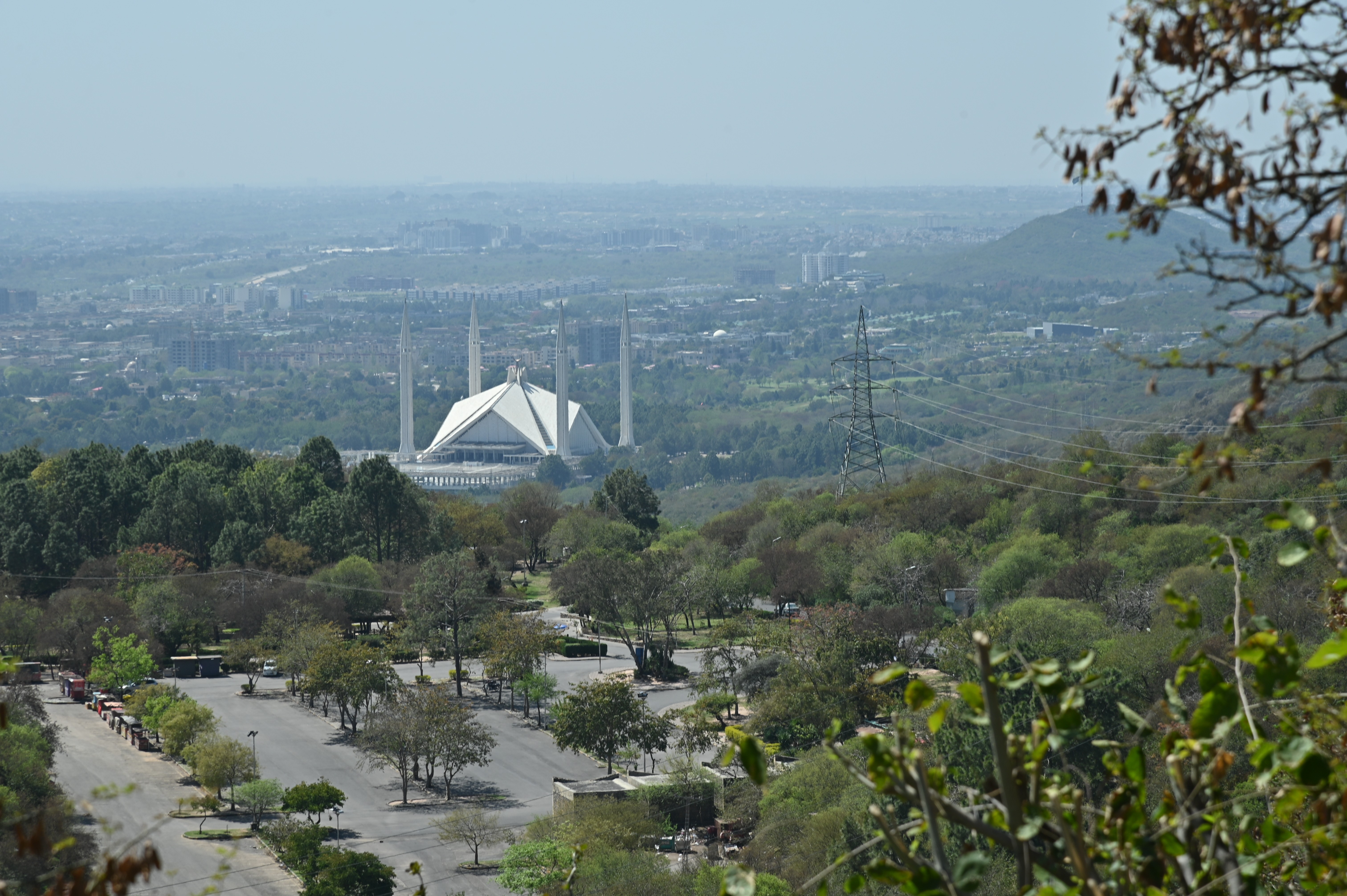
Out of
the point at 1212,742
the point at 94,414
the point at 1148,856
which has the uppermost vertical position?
the point at 1212,742

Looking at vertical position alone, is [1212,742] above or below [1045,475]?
above

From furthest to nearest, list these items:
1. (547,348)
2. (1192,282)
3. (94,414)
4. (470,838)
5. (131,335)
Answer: (131,335), (547,348), (1192,282), (94,414), (470,838)

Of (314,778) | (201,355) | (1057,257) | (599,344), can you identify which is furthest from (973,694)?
(1057,257)

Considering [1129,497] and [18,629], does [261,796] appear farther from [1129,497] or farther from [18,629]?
[1129,497]

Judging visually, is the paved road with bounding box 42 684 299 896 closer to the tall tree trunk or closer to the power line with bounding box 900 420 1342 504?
the tall tree trunk

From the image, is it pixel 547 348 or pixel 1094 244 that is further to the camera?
pixel 1094 244

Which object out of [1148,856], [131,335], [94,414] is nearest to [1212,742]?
[1148,856]

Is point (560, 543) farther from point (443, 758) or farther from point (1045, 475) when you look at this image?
point (443, 758)
